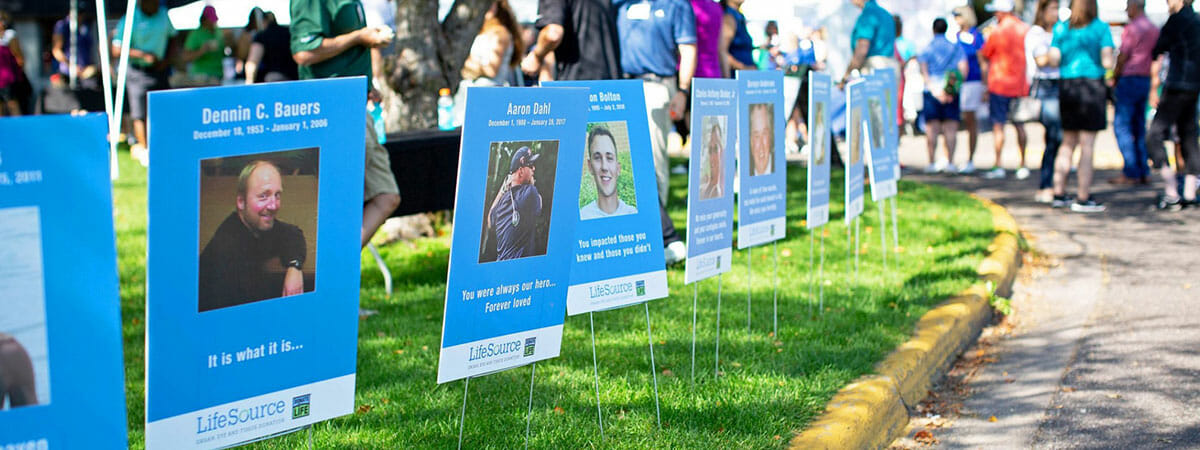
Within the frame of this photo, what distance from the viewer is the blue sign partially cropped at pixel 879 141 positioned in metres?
7.44

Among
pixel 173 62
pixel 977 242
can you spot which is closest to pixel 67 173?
pixel 977 242

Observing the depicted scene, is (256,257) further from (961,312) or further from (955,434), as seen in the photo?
(961,312)

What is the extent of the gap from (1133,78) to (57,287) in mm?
12188

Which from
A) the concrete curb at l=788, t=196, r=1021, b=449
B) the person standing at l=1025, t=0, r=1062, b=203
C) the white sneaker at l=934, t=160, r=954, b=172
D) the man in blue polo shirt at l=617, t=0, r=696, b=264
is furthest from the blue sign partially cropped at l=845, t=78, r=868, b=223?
the white sneaker at l=934, t=160, r=954, b=172

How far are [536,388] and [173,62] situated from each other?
10679mm

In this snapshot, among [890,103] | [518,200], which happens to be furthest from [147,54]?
[518,200]

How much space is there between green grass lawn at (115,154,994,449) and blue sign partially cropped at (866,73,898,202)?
0.61 meters

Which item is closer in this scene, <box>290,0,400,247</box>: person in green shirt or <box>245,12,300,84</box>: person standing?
<box>290,0,400,247</box>: person in green shirt

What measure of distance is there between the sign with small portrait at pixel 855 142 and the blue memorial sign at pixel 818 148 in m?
0.19

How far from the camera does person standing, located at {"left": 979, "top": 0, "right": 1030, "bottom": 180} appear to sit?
14562 millimetres

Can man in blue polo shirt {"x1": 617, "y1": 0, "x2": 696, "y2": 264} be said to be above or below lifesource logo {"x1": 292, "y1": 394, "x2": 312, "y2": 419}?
above

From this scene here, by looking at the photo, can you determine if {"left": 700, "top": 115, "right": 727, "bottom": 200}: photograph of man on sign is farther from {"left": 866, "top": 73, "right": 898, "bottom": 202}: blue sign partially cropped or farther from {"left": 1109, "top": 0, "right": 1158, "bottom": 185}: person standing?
{"left": 1109, "top": 0, "right": 1158, "bottom": 185}: person standing

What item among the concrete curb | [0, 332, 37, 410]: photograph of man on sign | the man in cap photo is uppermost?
the man in cap photo

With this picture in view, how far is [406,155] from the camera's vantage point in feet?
23.7
